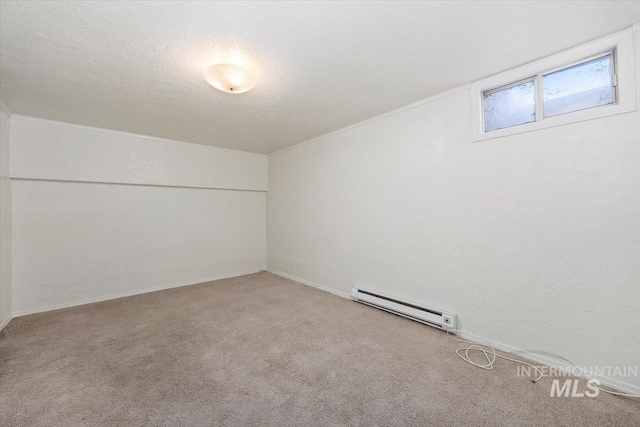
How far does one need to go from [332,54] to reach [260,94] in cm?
93

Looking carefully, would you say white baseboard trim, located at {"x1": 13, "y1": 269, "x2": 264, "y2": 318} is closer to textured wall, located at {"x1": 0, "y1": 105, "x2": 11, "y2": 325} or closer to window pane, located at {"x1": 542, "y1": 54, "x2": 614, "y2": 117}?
textured wall, located at {"x1": 0, "y1": 105, "x2": 11, "y2": 325}

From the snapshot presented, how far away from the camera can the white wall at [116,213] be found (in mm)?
3031

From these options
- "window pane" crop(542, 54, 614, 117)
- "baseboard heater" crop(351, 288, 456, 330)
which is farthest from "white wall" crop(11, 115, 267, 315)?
"window pane" crop(542, 54, 614, 117)

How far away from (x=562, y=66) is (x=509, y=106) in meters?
0.39

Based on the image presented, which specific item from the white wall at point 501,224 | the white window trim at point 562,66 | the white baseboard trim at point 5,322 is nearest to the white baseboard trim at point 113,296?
the white baseboard trim at point 5,322

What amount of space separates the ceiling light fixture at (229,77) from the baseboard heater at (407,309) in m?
2.62

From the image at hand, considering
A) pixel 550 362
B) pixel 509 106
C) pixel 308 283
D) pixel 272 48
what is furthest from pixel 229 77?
pixel 550 362

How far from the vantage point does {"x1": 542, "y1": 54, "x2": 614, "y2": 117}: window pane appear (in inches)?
69.0

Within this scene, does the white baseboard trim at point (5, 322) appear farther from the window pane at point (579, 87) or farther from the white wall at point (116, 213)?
the window pane at point (579, 87)

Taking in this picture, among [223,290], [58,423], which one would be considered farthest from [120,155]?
[58,423]

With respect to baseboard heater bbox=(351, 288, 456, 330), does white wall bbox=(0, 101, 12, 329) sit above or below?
above

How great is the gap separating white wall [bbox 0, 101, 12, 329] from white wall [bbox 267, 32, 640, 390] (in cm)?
369

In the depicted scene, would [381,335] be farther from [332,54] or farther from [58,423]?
[332,54]

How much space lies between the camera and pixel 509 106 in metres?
2.18
